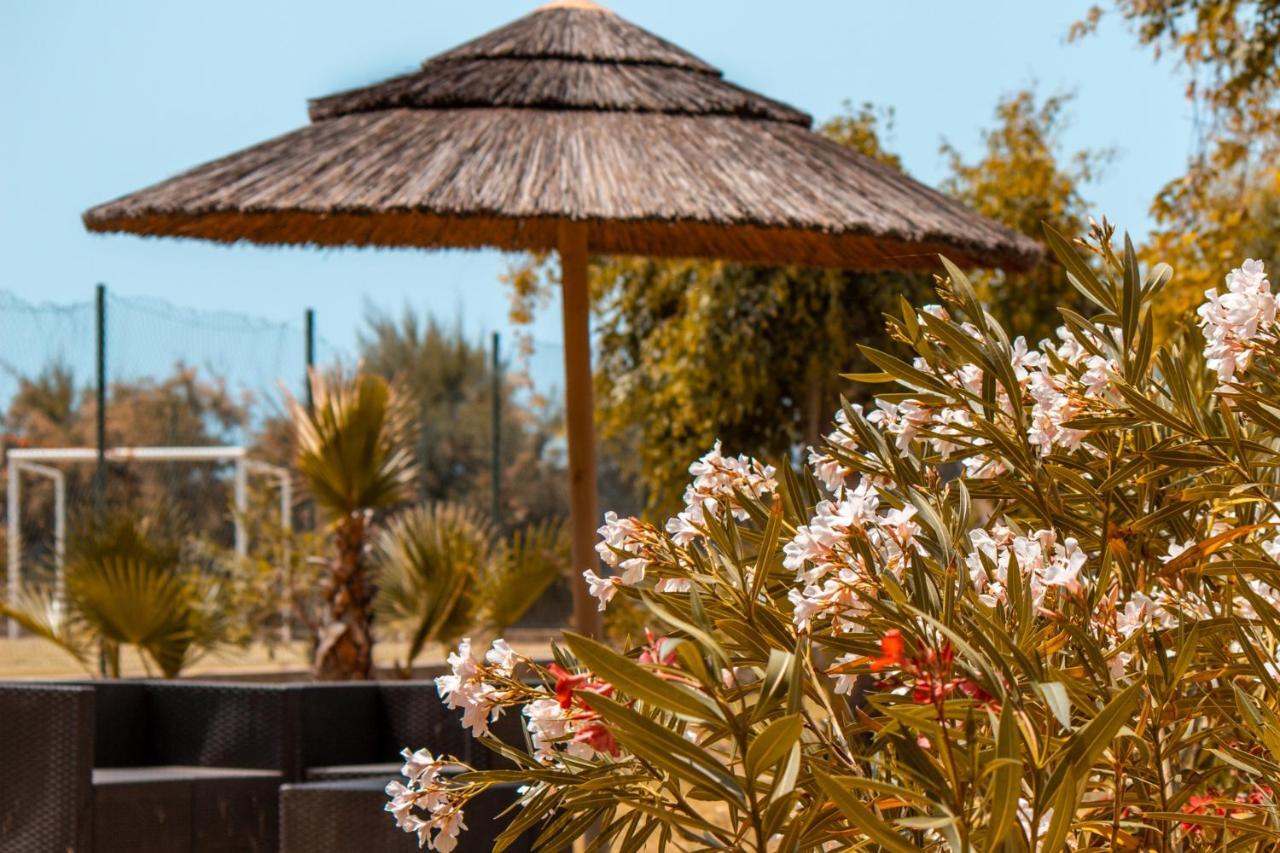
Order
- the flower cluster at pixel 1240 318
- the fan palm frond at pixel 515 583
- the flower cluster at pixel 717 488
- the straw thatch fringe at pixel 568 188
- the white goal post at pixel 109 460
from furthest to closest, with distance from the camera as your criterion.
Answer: the white goal post at pixel 109 460, the fan palm frond at pixel 515 583, the straw thatch fringe at pixel 568 188, the flower cluster at pixel 717 488, the flower cluster at pixel 1240 318

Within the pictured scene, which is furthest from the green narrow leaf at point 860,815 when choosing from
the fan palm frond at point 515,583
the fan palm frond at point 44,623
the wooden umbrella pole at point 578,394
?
the fan palm frond at point 515,583

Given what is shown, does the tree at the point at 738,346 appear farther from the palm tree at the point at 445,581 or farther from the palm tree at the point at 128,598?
the palm tree at the point at 128,598

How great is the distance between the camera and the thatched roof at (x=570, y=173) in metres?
4.39

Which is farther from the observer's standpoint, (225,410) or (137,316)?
(225,410)

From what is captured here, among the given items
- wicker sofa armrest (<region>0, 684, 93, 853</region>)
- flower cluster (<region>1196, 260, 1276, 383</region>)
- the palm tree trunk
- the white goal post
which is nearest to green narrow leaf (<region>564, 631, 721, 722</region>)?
flower cluster (<region>1196, 260, 1276, 383</region>)

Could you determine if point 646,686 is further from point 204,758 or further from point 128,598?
point 128,598

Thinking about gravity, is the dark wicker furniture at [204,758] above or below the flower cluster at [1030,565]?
below

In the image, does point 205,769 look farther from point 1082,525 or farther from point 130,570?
point 1082,525

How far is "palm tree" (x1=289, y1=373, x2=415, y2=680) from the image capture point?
18.3ft

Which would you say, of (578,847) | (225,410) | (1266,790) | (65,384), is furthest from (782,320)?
(1266,790)

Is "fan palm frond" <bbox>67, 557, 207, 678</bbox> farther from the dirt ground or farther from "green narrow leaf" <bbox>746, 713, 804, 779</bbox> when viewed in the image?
"green narrow leaf" <bbox>746, 713, 804, 779</bbox>

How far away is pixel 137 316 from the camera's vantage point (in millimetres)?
8570

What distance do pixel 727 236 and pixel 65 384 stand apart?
5.43 meters

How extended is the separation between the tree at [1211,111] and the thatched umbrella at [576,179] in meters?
1.04
